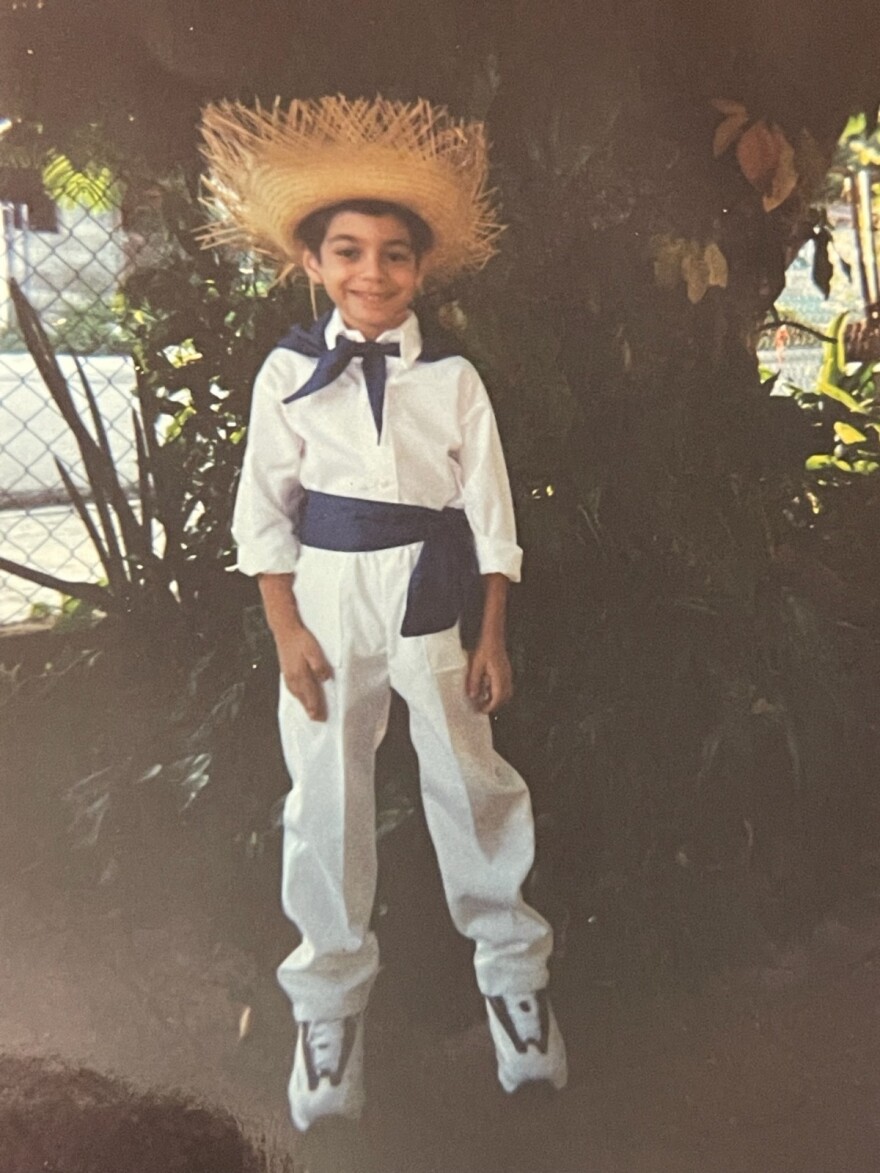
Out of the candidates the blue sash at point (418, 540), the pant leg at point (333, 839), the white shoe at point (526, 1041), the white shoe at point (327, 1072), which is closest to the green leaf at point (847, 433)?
the blue sash at point (418, 540)

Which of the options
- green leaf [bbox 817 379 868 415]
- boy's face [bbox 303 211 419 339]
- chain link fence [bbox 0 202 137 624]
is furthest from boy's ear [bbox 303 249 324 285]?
green leaf [bbox 817 379 868 415]

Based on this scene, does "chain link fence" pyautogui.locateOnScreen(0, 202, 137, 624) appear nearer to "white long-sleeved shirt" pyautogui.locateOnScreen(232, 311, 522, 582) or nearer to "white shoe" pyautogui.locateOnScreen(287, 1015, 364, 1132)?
"white long-sleeved shirt" pyautogui.locateOnScreen(232, 311, 522, 582)

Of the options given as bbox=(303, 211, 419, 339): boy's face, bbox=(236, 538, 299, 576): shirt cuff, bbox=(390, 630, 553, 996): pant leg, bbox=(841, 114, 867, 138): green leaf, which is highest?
bbox=(841, 114, 867, 138): green leaf

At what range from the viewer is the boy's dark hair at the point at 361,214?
840 mm

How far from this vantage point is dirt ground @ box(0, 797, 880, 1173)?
870mm

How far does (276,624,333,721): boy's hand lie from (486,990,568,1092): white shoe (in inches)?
12.9

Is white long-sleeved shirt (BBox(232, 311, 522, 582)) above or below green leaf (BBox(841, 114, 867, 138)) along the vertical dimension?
below

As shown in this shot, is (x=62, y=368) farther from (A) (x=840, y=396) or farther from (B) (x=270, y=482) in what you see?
(A) (x=840, y=396)

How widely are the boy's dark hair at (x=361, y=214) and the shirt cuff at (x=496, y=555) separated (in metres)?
0.27

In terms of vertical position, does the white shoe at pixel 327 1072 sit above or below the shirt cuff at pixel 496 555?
below

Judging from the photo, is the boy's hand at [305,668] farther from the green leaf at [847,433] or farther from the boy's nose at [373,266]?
the green leaf at [847,433]

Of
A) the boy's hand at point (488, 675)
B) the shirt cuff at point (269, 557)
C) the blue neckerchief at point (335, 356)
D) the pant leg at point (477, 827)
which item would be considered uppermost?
the blue neckerchief at point (335, 356)

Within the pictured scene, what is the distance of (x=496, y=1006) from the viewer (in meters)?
0.90

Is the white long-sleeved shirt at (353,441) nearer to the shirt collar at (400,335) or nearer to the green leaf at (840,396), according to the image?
the shirt collar at (400,335)
